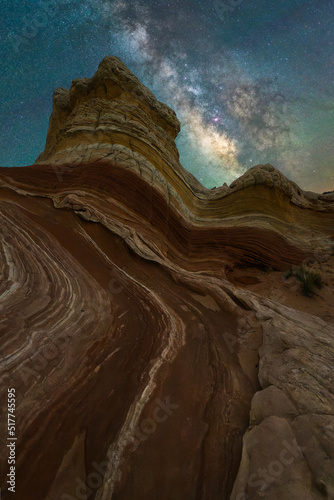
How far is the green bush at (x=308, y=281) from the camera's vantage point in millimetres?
9398

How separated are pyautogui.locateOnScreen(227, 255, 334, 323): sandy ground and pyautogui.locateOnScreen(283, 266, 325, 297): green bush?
0.20 meters

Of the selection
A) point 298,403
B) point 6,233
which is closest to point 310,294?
point 298,403

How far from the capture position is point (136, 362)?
3.89 m

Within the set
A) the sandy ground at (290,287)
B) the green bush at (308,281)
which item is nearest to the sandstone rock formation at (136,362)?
the sandy ground at (290,287)

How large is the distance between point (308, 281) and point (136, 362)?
8.98 metres

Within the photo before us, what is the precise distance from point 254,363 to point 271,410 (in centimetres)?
130

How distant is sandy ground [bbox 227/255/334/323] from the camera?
8477 millimetres

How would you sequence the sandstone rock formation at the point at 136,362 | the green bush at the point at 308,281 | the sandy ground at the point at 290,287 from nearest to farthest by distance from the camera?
1. the sandstone rock formation at the point at 136,362
2. the sandy ground at the point at 290,287
3. the green bush at the point at 308,281

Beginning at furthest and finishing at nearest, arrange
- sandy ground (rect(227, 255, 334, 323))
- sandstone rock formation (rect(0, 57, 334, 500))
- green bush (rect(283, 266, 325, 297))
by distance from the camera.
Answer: green bush (rect(283, 266, 325, 297)) → sandy ground (rect(227, 255, 334, 323)) → sandstone rock formation (rect(0, 57, 334, 500))

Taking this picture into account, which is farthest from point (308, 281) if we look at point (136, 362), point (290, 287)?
point (136, 362)

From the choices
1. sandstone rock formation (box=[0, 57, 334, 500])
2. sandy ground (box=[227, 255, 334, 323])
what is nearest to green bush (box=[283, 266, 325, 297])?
sandy ground (box=[227, 255, 334, 323])

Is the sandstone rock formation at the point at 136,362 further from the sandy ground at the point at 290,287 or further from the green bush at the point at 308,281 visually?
the green bush at the point at 308,281

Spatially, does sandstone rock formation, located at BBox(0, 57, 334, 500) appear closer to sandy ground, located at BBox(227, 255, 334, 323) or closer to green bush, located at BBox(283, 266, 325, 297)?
sandy ground, located at BBox(227, 255, 334, 323)

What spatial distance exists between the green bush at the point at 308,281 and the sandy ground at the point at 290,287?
0.66 ft
